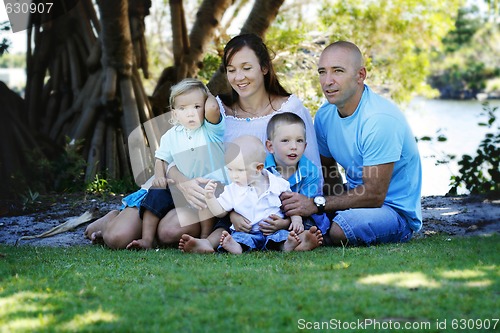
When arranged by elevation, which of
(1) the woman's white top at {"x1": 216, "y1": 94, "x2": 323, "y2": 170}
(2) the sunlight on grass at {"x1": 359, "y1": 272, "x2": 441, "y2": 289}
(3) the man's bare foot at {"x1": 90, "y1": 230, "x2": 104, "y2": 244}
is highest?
(1) the woman's white top at {"x1": 216, "y1": 94, "x2": 323, "y2": 170}

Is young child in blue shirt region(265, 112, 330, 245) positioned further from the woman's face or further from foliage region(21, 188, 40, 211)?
foliage region(21, 188, 40, 211)

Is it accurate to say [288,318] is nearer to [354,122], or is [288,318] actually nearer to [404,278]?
[404,278]

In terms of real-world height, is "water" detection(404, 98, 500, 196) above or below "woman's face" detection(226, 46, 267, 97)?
below

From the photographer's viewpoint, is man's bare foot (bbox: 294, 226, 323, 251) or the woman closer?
man's bare foot (bbox: 294, 226, 323, 251)

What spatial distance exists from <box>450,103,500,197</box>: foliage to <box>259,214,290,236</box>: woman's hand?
3055 mm

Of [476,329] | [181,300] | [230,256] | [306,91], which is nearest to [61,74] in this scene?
[306,91]

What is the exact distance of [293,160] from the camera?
16.3ft

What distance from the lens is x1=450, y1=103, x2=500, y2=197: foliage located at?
730 cm

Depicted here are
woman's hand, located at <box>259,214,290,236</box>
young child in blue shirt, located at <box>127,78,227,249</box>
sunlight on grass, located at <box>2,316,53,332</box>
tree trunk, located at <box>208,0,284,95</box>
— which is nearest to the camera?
sunlight on grass, located at <box>2,316,53,332</box>

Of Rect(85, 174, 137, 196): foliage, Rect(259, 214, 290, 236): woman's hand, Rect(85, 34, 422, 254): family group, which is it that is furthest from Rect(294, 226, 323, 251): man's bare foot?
Rect(85, 174, 137, 196): foliage

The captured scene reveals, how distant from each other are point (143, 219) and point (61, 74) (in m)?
5.51

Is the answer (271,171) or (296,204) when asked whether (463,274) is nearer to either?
(296,204)

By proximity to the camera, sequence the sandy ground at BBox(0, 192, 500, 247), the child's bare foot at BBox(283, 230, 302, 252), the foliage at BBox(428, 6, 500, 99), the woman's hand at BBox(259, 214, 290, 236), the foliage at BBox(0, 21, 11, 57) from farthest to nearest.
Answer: the foliage at BBox(428, 6, 500, 99), the foliage at BBox(0, 21, 11, 57), the sandy ground at BBox(0, 192, 500, 247), the woman's hand at BBox(259, 214, 290, 236), the child's bare foot at BBox(283, 230, 302, 252)

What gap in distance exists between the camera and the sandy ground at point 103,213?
18.6 ft
